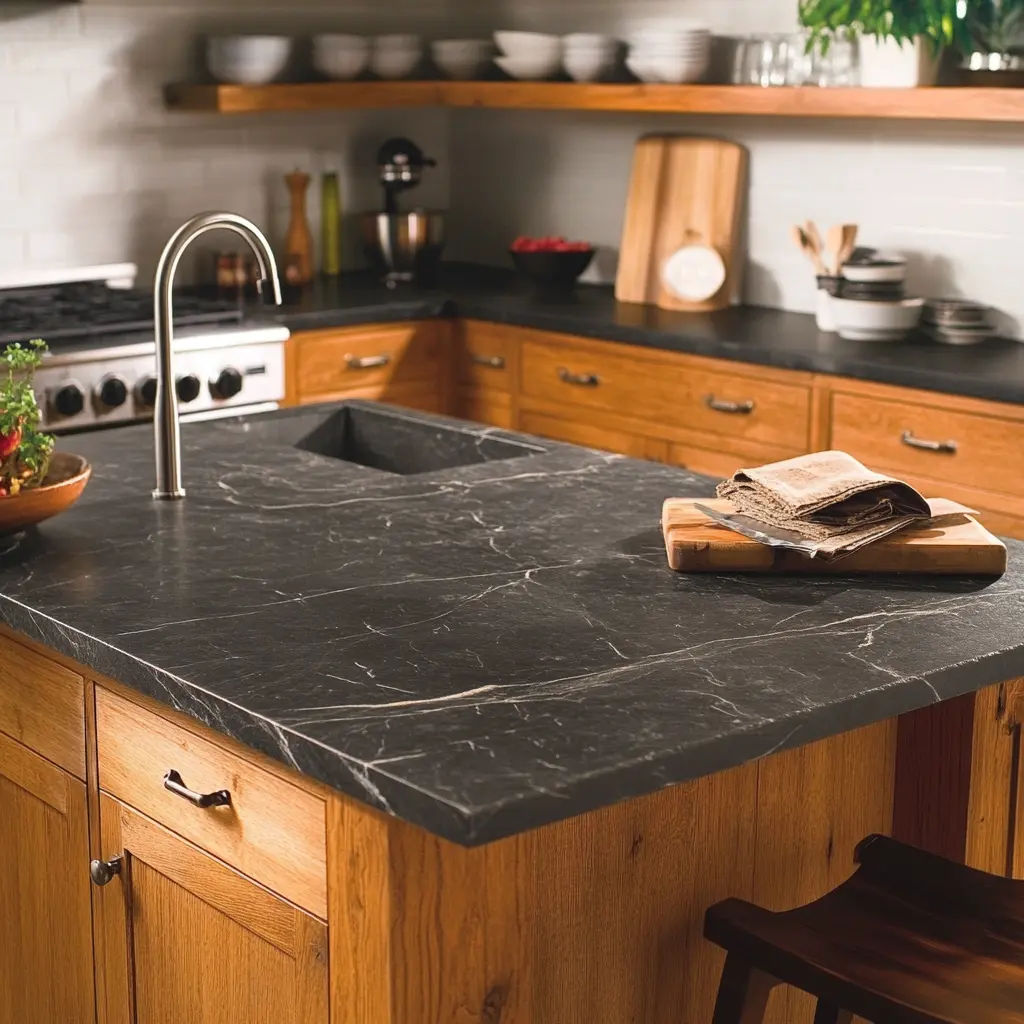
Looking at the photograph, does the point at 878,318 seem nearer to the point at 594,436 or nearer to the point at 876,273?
the point at 876,273

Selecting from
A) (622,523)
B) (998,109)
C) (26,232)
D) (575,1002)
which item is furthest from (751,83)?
(575,1002)

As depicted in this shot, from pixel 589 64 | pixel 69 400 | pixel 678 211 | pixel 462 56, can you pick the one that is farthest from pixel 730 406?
pixel 462 56

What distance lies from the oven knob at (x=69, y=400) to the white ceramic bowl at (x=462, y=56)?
6.40 feet

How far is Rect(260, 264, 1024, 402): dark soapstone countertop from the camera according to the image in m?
3.87

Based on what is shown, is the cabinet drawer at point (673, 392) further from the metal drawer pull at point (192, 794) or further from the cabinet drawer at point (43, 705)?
the metal drawer pull at point (192, 794)

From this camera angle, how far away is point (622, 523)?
8.21 feet

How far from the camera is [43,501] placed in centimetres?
235

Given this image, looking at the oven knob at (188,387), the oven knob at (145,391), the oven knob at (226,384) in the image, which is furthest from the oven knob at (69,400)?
the oven knob at (226,384)

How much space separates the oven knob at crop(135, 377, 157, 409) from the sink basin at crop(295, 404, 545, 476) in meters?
1.10

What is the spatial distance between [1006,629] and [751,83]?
305 cm

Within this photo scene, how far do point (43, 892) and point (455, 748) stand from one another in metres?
0.96

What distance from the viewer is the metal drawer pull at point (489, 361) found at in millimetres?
4918

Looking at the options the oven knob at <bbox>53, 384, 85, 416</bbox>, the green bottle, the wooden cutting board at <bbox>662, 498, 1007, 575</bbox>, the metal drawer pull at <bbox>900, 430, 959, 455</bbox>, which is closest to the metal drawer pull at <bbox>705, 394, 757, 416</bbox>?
the metal drawer pull at <bbox>900, 430, 959, 455</bbox>

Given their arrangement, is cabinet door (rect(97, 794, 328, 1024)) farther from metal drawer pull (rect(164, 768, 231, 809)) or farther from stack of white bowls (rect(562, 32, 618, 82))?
stack of white bowls (rect(562, 32, 618, 82))
